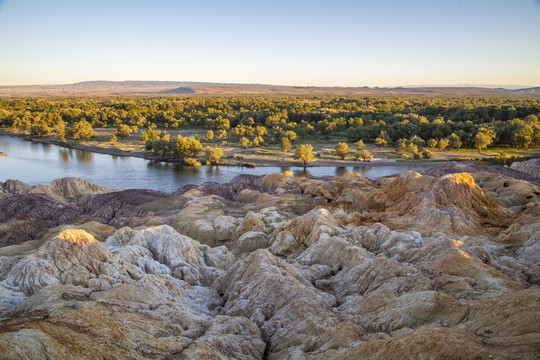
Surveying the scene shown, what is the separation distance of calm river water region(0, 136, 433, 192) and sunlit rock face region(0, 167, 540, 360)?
105 ft

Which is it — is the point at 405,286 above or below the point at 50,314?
below

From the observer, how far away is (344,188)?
42.6 m

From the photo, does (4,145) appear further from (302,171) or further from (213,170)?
(302,171)

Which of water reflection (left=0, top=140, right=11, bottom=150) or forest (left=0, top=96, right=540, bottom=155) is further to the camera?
forest (left=0, top=96, right=540, bottom=155)

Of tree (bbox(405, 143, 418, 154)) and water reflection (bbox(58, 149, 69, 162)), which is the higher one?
tree (bbox(405, 143, 418, 154))

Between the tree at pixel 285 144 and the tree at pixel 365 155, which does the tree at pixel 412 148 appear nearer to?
the tree at pixel 365 155

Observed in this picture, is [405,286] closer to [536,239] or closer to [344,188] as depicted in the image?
[536,239]

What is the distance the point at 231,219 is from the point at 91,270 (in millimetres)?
15201

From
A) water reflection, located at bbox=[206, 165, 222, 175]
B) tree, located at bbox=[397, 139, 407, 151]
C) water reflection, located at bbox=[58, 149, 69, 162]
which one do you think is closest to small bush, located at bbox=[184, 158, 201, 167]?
water reflection, located at bbox=[206, 165, 222, 175]

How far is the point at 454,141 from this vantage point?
302 ft

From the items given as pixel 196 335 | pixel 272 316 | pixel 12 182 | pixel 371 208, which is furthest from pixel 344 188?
pixel 12 182

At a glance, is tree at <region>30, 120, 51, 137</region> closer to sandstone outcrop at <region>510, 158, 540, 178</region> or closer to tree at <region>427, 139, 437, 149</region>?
tree at <region>427, 139, 437, 149</region>

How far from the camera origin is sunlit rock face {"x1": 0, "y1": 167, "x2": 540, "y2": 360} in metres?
11.5

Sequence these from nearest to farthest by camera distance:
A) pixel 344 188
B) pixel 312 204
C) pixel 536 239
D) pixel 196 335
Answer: pixel 196 335 < pixel 536 239 < pixel 312 204 < pixel 344 188
